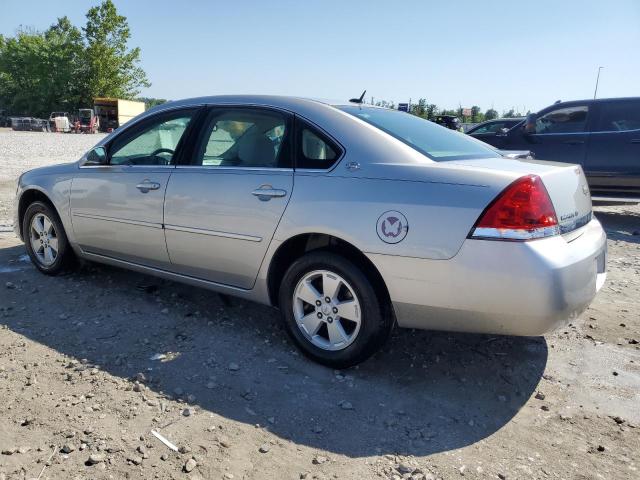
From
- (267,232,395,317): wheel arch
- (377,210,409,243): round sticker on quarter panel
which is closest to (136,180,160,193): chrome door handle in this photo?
(267,232,395,317): wheel arch

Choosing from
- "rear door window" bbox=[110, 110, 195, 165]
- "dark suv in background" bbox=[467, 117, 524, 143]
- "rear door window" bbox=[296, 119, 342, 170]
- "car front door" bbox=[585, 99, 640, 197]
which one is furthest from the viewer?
"dark suv in background" bbox=[467, 117, 524, 143]

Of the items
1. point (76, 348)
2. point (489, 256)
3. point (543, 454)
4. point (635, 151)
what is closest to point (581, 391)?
point (543, 454)

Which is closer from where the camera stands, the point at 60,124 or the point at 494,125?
the point at 494,125

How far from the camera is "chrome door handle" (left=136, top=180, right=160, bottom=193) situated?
3859mm

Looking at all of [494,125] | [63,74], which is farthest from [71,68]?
[494,125]

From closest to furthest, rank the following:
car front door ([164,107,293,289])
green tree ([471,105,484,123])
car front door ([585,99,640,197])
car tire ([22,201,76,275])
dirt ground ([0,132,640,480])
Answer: dirt ground ([0,132,640,480]) < car front door ([164,107,293,289]) < car tire ([22,201,76,275]) < car front door ([585,99,640,197]) < green tree ([471,105,484,123])

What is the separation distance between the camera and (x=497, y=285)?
2.61 meters

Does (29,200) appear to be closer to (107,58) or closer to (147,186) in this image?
(147,186)

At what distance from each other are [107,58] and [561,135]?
5138 cm

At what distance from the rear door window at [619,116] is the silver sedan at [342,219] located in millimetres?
5930

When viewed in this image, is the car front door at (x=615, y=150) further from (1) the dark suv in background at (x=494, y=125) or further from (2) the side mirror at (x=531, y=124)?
(1) the dark suv in background at (x=494, y=125)

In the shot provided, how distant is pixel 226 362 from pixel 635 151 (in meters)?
7.56

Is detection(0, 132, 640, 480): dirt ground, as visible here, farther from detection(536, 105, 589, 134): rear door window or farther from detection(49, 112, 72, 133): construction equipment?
detection(49, 112, 72, 133): construction equipment

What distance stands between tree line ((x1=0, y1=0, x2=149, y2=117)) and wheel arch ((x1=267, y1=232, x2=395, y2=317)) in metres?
53.8
